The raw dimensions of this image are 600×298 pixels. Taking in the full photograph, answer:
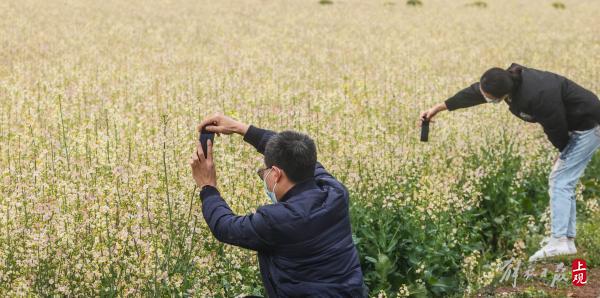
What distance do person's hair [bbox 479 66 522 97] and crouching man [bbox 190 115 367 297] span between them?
9.76 ft

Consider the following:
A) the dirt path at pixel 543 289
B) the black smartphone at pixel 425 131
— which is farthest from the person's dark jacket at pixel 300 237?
the black smartphone at pixel 425 131

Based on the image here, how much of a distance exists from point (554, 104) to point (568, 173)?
94 centimetres

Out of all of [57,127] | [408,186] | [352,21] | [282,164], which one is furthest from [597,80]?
[352,21]

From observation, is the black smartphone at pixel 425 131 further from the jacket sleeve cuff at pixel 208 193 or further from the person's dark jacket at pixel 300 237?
the jacket sleeve cuff at pixel 208 193

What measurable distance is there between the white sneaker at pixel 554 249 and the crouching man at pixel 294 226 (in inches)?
141

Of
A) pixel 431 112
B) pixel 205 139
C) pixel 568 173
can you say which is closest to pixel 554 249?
pixel 568 173

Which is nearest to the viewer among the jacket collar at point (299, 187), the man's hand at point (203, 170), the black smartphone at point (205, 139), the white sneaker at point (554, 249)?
the jacket collar at point (299, 187)

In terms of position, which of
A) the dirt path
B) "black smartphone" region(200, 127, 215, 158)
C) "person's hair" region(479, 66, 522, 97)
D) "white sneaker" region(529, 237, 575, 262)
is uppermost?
"person's hair" region(479, 66, 522, 97)

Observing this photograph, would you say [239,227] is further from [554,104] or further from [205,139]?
[554,104]

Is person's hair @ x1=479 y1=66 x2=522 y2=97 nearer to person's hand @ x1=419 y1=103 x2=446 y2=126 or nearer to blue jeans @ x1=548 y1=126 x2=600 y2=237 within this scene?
person's hand @ x1=419 y1=103 x2=446 y2=126

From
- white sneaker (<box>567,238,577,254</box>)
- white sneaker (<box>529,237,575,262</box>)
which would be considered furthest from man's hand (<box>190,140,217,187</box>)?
white sneaker (<box>567,238,577,254</box>)

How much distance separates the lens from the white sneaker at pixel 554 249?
7273mm

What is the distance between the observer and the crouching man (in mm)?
4129

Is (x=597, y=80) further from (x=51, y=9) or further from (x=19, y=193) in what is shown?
(x=51, y=9)
